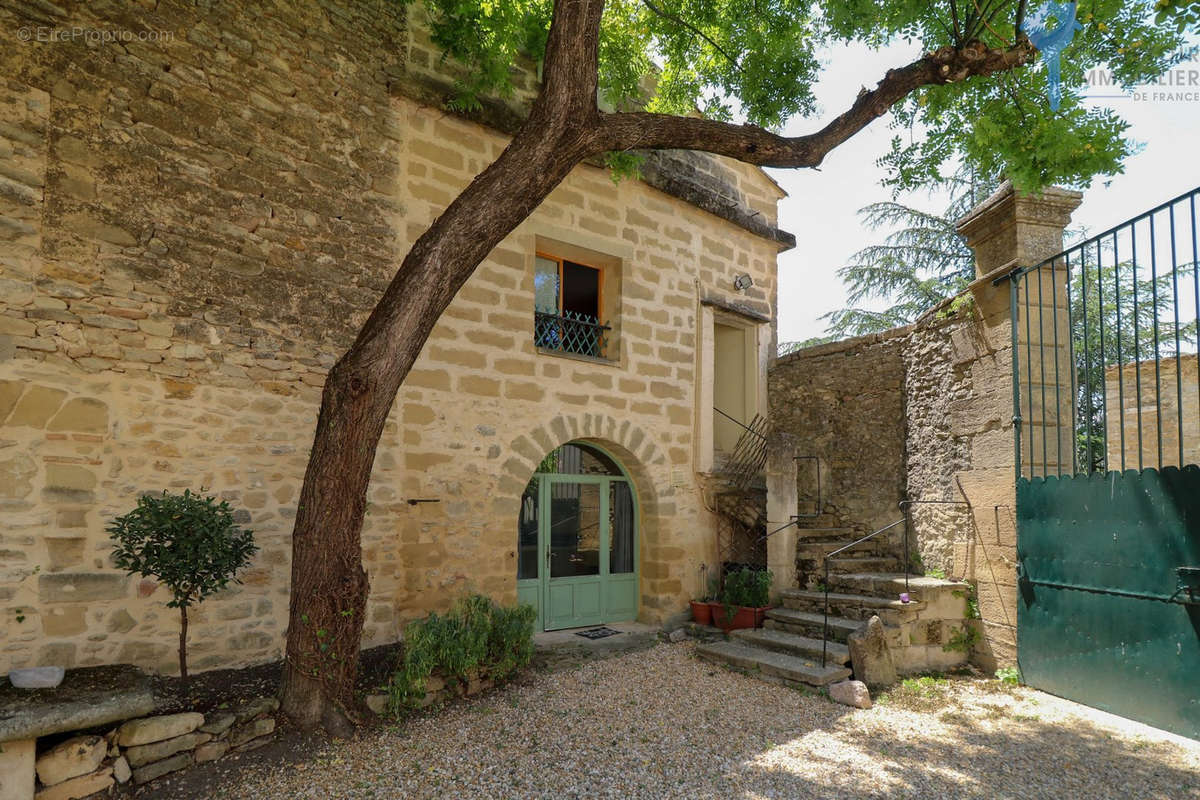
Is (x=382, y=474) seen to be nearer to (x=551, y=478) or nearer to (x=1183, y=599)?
(x=551, y=478)

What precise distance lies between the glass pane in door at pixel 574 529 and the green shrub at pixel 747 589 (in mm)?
1355

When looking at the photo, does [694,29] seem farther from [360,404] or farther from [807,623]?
[807,623]

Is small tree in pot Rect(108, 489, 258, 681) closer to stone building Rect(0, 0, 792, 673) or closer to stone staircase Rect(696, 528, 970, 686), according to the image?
stone building Rect(0, 0, 792, 673)

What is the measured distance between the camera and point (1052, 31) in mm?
4449

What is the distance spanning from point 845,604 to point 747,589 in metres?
1.02

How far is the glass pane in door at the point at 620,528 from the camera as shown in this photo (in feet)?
23.1

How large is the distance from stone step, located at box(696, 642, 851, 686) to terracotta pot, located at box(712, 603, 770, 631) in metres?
0.39

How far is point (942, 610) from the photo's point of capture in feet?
18.3

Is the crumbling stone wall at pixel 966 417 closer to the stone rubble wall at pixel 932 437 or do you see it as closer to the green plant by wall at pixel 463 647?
the stone rubble wall at pixel 932 437

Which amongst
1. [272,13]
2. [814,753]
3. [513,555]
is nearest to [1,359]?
[272,13]

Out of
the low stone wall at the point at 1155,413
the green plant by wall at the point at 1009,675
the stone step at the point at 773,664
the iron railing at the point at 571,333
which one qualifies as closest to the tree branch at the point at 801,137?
the iron railing at the point at 571,333

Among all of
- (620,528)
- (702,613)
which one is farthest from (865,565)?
(620,528)

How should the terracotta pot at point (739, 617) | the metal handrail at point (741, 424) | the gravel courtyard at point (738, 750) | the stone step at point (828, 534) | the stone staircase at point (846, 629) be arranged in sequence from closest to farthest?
the gravel courtyard at point (738, 750)
the stone staircase at point (846, 629)
the terracotta pot at point (739, 617)
the stone step at point (828, 534)
the metal handrail at point (741, 424)

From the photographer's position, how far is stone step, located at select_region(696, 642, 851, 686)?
16.7 ft
